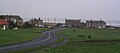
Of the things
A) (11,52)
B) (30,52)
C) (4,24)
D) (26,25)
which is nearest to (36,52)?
(30,52)

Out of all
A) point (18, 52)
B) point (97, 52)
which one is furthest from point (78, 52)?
point (18, 52)

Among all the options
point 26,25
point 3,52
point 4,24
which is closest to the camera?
point 3,52

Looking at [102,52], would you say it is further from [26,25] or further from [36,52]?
[26,25]

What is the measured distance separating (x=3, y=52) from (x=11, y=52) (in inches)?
39.8

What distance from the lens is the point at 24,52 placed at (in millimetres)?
29047

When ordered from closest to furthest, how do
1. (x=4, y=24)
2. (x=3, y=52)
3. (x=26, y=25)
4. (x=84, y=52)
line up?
(x=3, y=52) → (x=84, y=52) → (x=4, y=24) → (x=26, y=25)

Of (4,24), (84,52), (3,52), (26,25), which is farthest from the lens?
(26,25)

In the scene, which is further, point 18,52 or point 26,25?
point 26,25

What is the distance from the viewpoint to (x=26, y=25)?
121938 mm

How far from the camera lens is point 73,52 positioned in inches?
1171

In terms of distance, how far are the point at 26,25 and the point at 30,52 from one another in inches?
3697

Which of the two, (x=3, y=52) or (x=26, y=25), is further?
(x=26, y=25)

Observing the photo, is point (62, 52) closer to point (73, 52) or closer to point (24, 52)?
point (73, 52)

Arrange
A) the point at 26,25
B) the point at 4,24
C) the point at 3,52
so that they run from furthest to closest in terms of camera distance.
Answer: the point at 26,25 < the point at 4,24 < the point at 3,52
